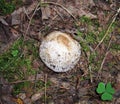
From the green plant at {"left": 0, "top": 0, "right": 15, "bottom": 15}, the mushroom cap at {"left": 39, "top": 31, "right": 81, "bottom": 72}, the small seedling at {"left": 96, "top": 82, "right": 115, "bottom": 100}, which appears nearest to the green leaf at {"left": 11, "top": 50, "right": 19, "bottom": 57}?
the mushroom cap at {"left": 39, "top": 31, "right": 81, "bottom": 72}

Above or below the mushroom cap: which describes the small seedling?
below

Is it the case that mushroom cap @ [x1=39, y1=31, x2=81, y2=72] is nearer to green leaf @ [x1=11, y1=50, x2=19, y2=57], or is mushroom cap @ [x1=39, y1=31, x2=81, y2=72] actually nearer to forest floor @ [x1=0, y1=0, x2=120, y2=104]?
forest floor @ [x1=0, y1=0, x2=120, y2=104]

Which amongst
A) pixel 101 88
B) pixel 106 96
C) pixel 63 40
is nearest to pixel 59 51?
pixel 63 40

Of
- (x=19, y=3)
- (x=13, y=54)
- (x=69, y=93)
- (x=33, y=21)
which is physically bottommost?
(x=69, y=93)

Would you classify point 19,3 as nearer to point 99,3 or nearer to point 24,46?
point 24,46

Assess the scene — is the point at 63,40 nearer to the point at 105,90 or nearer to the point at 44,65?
the point at 44,65

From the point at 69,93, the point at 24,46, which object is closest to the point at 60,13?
the point at 24,46
